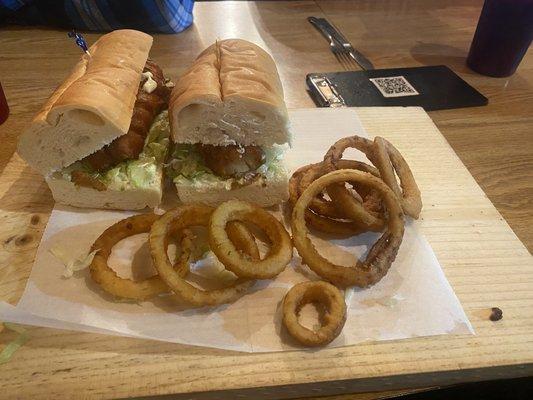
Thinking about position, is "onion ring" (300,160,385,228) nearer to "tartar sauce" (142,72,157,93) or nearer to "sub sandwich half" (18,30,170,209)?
"sub sandwich half" (18,30,170,209)

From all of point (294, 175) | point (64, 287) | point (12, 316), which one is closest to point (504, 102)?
point (294, 175)

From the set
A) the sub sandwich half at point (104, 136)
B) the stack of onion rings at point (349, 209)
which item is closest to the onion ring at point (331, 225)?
the stack of onion rings at point (349, 209)

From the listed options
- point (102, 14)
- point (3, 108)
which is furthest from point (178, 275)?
point (102, 14)

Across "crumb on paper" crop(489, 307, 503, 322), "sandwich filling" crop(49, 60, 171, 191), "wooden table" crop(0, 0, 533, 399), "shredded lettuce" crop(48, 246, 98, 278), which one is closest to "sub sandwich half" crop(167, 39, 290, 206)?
"sandwich filling" crop(49, 60, 171, 191)

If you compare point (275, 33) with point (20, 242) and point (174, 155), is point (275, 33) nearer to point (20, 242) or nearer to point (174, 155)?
point (174, 155)

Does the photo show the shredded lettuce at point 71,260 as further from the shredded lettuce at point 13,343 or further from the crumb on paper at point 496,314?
the crumb on paper at point 496,314

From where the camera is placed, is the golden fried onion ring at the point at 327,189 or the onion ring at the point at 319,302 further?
the golden fried onion ring at the point at 327,189

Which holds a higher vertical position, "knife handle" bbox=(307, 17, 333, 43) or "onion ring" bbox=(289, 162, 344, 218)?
"onion ring" bbox=(289, 162, 344, 218)

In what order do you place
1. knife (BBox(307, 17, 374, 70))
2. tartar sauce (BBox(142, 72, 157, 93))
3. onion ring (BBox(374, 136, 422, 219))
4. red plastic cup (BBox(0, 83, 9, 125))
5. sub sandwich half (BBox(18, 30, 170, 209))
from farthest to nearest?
knife (BBox(307, 17, 374, 70)) < red plastic cup (BBox(0, 83, 9, 125)) < tartar sauce (BBox(142, 72, 157, 93)) < onion ring (BBox(374, 136, 422, 219)) < sub sandwich half (BBox(18, 30, 170, 209))
